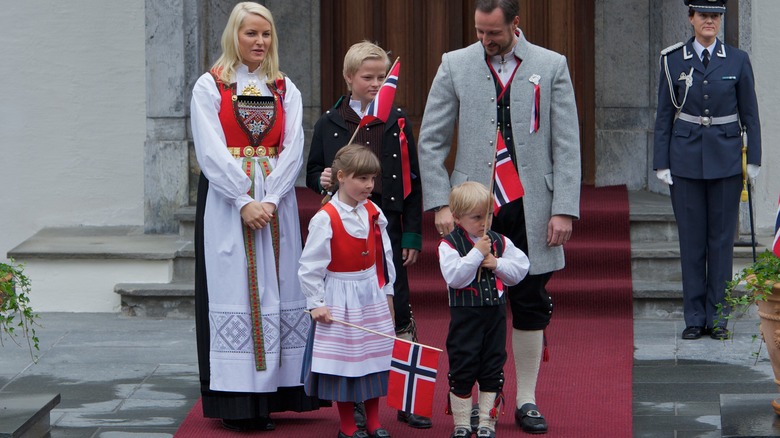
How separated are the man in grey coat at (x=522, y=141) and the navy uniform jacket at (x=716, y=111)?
6.54 ft

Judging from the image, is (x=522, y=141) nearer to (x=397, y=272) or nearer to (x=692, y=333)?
(x=397, y=272)

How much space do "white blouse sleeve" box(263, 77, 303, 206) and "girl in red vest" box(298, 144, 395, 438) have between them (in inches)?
14.5

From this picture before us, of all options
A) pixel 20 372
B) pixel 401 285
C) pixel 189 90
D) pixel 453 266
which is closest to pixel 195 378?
pixel 20 372

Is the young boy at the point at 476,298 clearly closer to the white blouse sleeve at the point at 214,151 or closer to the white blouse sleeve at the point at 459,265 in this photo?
the white blouse sleeve at the point at 459,265

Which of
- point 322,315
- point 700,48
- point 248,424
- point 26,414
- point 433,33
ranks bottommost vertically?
point 248,424

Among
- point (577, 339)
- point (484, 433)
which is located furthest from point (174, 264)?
point (484, 433)

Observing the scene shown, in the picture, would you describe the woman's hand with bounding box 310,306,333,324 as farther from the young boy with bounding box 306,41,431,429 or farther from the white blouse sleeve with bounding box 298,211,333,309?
the young boy with bounding box 306,41,431,429

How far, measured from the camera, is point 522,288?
587 cm

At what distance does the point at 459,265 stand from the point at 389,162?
0.76 metres

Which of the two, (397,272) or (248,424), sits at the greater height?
(397,272)

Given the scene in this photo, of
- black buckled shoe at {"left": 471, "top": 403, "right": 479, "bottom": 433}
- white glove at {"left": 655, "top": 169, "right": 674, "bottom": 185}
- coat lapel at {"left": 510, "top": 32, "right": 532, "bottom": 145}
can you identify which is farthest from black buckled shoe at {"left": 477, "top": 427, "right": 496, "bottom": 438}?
white glove at {"left": 655, "top": 169, "right": 674, "bottom": 185}

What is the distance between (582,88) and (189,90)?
9.00 ft

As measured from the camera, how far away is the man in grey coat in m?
5.78

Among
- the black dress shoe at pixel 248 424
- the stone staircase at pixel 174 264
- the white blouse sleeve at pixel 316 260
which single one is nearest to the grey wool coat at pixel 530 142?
the white blouse sleeve at pixel 316 260
